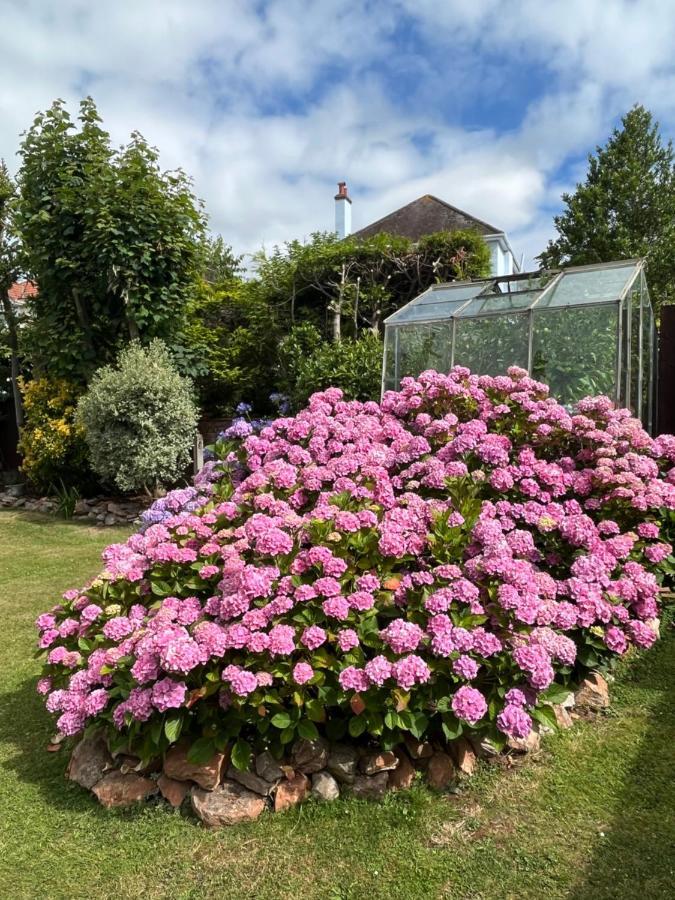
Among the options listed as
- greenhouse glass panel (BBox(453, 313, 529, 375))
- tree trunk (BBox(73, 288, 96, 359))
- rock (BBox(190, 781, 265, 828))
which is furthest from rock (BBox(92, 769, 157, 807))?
tree trunk (BBox(73, 288, 96, 359))

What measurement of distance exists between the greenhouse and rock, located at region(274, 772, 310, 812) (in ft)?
14.3

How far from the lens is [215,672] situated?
233 centimetres

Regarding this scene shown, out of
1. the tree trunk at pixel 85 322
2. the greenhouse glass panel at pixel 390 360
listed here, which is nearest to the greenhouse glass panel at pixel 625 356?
the greenhouse glass panel at pixel 390 360

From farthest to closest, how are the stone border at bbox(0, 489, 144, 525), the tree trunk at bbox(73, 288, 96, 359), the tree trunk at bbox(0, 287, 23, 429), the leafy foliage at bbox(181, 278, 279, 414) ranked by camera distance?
the tree trunk at bbox(0, 287, 23, 429), the leafy foliage at bbox(181, 278, 279, 414), the tree trunk at bbox(73, 288, 96, 359), the stone border at bbox(0, 489, 144, 525)

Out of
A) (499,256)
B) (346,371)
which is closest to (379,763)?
(346,371)

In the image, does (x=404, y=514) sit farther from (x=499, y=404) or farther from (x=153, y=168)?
(x=153, y=168)

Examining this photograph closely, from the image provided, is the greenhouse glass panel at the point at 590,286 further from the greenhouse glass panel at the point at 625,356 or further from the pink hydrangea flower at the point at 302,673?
the pink hydrangea flower at the point at 302,673

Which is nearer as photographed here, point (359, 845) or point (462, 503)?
point (359, 845)

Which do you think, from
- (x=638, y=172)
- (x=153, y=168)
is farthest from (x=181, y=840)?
(x=638, y=172)

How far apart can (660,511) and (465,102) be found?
548 cm

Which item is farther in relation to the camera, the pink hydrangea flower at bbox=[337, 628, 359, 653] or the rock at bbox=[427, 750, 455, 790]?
the rock at bbox=[427, 750, 455, 790]

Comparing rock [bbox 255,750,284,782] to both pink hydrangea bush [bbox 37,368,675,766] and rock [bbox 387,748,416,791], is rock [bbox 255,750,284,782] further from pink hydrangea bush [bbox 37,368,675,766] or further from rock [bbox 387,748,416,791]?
rock [bbox 387,748,416,791]

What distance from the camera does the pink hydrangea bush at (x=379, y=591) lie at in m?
2.32

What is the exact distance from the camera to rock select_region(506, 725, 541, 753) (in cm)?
273
